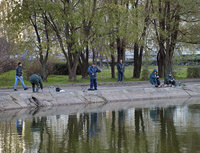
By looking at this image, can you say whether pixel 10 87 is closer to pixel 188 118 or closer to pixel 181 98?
pixel 181 98

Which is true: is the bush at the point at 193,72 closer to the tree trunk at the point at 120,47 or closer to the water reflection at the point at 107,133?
the tree trunk at the point at 120,47

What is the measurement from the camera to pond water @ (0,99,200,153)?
1171 centimetres

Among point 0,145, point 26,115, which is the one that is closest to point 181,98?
point 26,115

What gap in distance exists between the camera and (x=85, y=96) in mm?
25203

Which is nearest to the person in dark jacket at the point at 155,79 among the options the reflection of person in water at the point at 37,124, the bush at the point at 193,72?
the reflection of person in water at the point at 37,124

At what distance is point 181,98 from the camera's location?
89.2 feet

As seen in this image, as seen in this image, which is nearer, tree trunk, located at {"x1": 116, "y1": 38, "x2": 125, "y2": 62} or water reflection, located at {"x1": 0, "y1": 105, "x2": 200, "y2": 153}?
water reflection, located at {"x1": 0, "y1": 105, "x2": 200, "y2": 153}

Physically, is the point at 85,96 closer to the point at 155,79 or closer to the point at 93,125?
the point at 155,79

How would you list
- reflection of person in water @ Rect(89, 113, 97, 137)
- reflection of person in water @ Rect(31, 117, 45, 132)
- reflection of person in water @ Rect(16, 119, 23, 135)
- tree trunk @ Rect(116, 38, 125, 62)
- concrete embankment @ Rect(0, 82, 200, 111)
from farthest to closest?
tree trunk @ Rect(116, 38, 125, 62), concrete embankment @ Rect(0, 82, 200, 111), reflection of person in water @ Rect(31, 117, 45, 132), reflection of person in water @ Rect(16, 119, 23, 135), reflection of person in water @ Rect(89, 113, 97, 137)

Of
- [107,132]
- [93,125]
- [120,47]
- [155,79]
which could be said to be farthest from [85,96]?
[120,47]

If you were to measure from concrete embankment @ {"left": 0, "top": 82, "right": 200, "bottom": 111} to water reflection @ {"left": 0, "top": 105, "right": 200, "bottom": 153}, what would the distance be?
14.8 ft

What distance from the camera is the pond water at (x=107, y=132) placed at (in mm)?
11711

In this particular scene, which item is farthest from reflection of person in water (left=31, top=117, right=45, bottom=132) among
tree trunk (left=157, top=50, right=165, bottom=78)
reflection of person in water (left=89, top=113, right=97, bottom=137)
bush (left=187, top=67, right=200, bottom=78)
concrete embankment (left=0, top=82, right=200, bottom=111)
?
bush (left=187, top=67, right=200, bottom=78)

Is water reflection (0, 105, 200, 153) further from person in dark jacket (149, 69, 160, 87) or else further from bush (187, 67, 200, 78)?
bush (187, 67, 200, 78)
